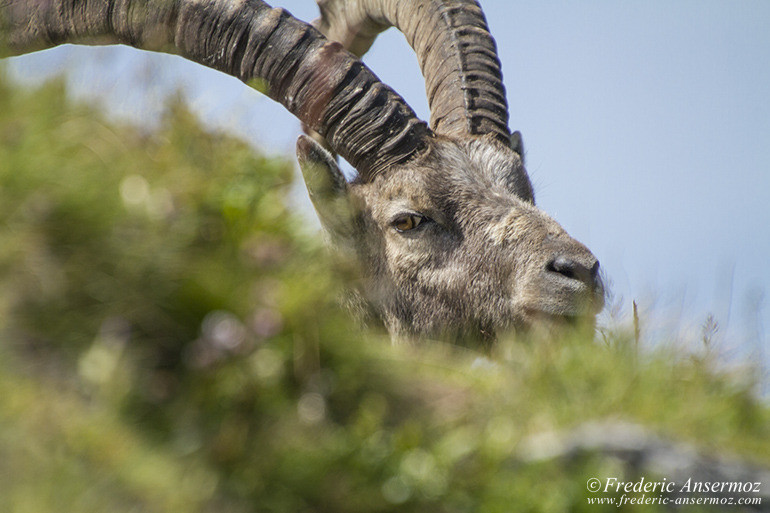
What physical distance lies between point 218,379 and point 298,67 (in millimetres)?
4750

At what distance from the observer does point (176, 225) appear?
2727 millimetres

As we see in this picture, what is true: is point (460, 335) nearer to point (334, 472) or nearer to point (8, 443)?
point (334, 472)

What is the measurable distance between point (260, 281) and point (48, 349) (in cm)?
75

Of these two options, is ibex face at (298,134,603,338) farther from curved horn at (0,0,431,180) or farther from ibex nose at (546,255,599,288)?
curved horn at (0,0,431,180)

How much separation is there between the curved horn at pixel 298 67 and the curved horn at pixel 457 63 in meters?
1.14

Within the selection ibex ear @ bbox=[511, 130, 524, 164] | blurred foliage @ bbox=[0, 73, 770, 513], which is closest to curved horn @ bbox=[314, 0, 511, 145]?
ibex ear @ bbox=[511, 130, 524, 164]

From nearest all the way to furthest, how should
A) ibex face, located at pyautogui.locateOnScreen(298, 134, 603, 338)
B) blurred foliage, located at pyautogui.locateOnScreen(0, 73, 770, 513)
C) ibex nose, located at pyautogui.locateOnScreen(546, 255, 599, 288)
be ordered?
1. blurred foliage, located at pyautogui.locateOnScreen(0, 73, 770, 513)
2. ibex nose, located at pyautogui.locateOnScreen(546, 255, 599, 288)
3. ibex face, located at pyautogui.locateOnScreen(298, 134, 603, 338)

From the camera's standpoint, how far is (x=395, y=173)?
666cm

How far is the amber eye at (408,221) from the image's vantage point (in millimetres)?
6441

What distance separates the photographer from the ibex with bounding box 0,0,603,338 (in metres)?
5.90

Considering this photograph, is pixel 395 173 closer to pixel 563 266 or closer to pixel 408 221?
pixel 408 221

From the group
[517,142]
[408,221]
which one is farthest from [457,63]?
[408,221]

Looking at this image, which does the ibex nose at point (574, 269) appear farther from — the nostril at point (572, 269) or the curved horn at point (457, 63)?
the curved horn at point (457, 63)

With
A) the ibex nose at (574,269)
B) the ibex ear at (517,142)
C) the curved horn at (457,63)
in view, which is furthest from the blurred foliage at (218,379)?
the ibex ear at (517,142)
